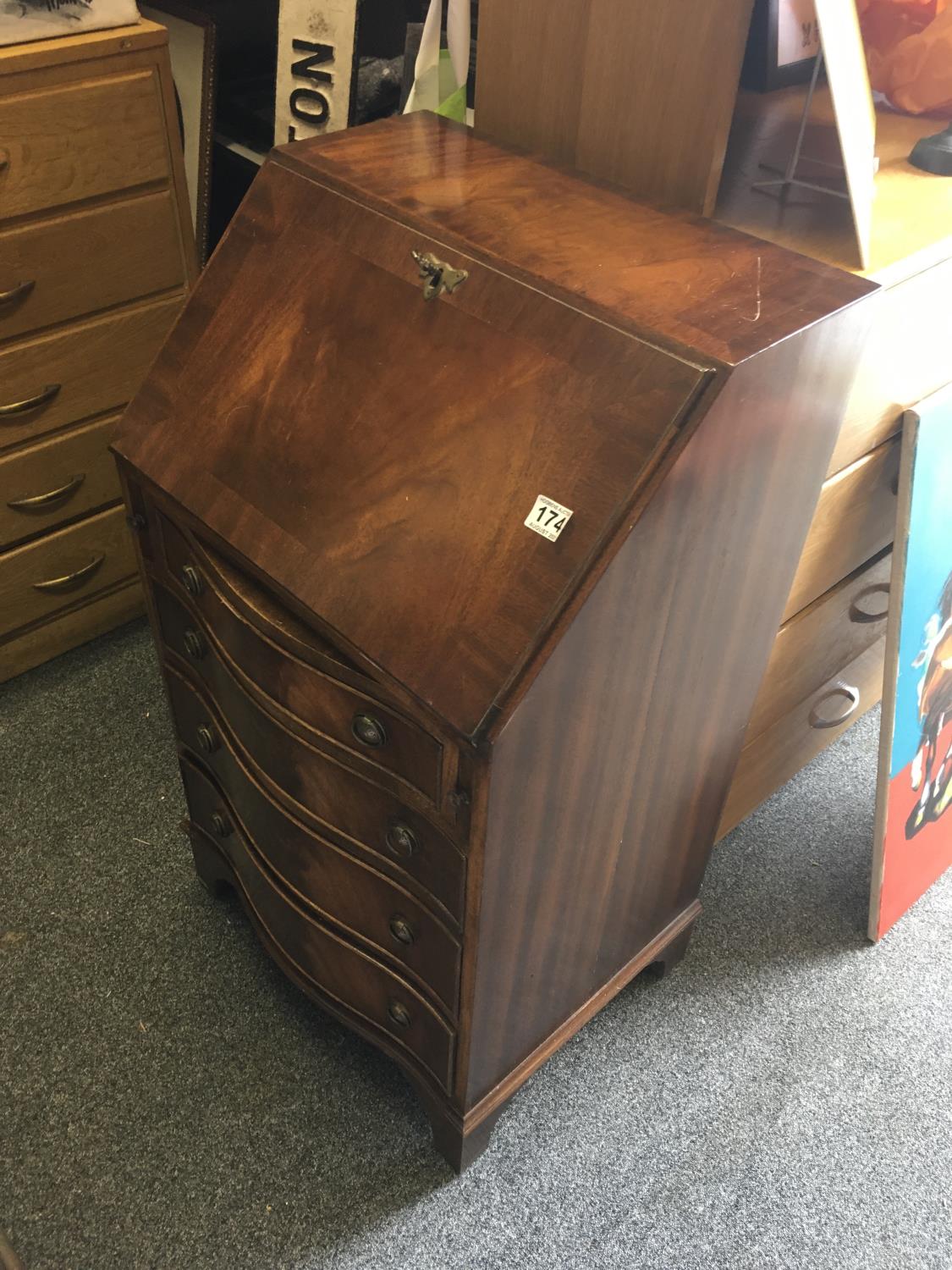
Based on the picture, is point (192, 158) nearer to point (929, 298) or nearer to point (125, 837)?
point (125, 837)

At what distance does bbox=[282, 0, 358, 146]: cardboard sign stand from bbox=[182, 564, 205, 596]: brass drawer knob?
829 millimetres

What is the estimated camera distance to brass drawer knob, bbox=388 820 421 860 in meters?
0.92

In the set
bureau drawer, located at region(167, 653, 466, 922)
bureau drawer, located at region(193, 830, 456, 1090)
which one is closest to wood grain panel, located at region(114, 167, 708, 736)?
bureau drawer, located at region(167, 653, 466, 922)

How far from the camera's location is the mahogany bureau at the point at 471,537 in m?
0.76

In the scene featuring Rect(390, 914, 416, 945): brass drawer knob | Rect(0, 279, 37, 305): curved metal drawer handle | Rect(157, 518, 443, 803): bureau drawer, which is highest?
Rect(0, 279, 37, 305): curved metal drawer handle

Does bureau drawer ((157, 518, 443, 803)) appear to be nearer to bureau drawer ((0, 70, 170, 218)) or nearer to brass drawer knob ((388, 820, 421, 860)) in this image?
brass drawer knob ((388, 820, 421, 860))

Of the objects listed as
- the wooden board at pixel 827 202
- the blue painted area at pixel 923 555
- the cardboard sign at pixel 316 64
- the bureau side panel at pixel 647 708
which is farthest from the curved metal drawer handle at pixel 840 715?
the cardboard sign at pixel 316 64

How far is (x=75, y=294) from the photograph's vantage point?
156cm

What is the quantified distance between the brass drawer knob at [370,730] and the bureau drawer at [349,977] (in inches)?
13.6

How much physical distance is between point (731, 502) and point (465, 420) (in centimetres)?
24

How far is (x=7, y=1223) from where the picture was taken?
1.15 meters

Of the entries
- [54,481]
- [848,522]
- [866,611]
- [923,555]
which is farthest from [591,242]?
[54,481]

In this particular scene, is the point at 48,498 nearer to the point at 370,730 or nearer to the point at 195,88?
the point at 195,88

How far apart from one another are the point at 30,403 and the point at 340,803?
3.21 feet
